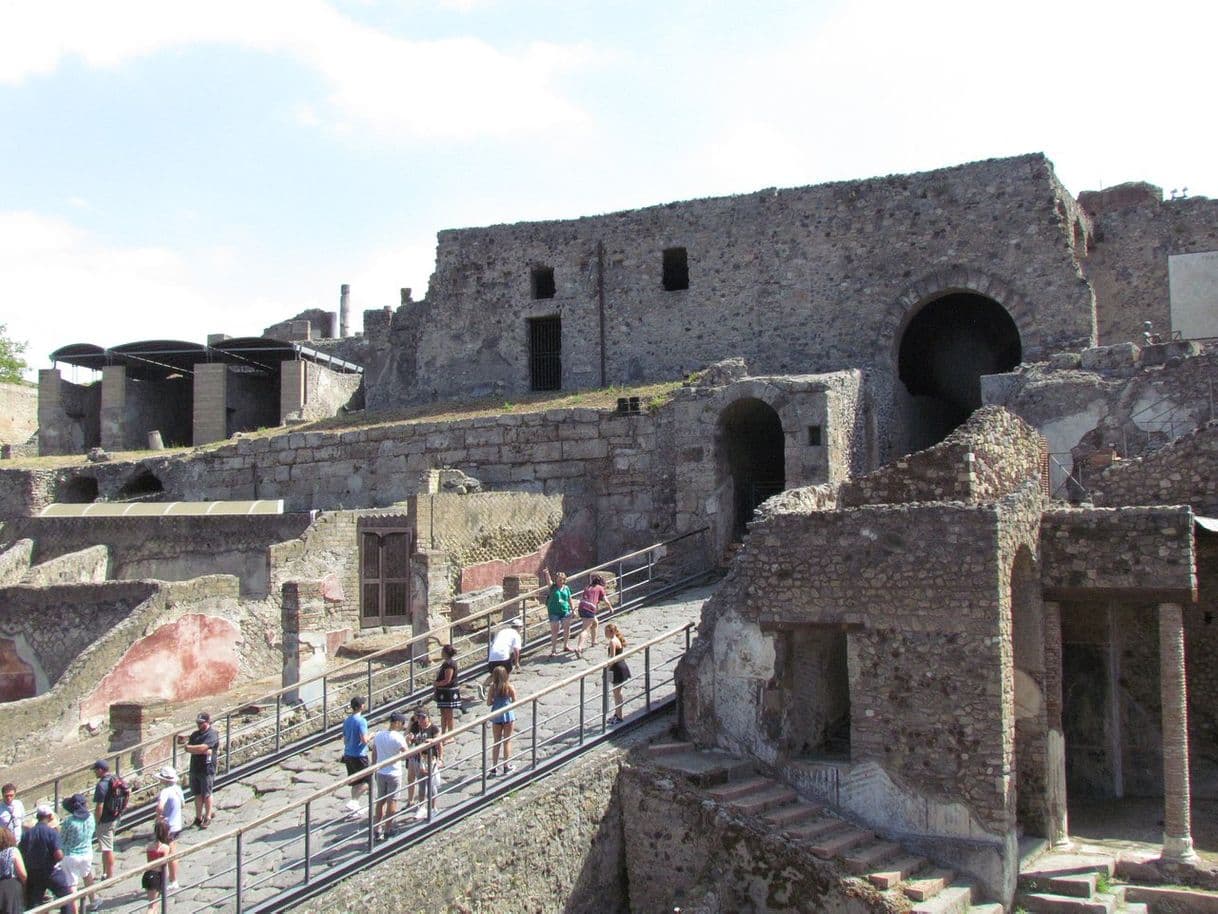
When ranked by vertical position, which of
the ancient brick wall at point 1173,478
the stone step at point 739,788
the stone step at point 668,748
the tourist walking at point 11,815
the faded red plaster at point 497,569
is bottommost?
the stone step at point 739,788

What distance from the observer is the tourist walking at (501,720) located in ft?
36.7

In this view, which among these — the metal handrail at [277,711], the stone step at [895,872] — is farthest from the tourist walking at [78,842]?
the stone step at [895,872]

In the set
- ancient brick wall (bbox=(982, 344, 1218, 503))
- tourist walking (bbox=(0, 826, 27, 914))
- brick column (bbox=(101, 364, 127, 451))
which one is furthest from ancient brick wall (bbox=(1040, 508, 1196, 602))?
brick column (bbox=(101, 364, 127, 451))

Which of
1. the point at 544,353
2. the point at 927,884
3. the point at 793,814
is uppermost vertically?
the point at 544,353

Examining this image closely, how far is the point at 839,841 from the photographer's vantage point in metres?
10.6

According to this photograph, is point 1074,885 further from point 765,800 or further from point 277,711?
point 277,711

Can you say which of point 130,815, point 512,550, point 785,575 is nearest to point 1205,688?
point 785,575

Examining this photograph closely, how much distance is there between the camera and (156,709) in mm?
14156

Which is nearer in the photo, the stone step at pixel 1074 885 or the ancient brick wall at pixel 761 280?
the stone step at pixel 1074 885

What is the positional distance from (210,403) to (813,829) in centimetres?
2369

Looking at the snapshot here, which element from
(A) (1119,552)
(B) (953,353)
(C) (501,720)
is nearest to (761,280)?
(B) (953,353)

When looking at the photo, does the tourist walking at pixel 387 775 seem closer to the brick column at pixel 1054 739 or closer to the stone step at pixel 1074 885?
the stone step at pixel 1074 885

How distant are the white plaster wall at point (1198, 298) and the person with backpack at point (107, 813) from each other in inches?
789

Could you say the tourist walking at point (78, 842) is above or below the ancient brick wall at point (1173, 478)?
below
